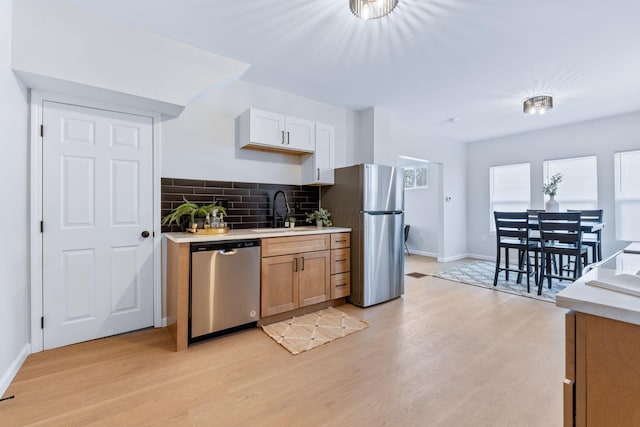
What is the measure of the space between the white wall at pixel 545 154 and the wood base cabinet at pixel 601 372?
544 centimetres

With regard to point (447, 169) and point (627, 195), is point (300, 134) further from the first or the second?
point (627, 195)

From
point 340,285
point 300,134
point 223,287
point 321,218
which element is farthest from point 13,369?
point 300,134

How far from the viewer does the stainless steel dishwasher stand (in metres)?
2.36

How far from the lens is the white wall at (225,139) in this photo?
9.57 feet

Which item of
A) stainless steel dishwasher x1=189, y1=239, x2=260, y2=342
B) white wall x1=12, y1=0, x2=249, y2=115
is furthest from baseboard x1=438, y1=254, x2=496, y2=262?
white wall x1=12, y1=0, x2=249, y2=115

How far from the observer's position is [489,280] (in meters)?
4.41

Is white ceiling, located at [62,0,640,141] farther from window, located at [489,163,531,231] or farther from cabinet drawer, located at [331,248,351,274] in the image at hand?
cabinet drawer, located at [331,248,351,274]

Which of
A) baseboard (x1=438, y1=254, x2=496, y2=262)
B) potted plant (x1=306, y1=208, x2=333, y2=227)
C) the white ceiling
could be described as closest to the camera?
the white ceiling

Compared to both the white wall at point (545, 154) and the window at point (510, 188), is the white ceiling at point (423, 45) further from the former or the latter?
the window at point (510, 188)

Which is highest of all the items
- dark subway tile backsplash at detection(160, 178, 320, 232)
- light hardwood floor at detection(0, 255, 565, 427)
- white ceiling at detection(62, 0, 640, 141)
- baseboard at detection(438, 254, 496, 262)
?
white ceiling at detection(62, 0, 640, 141)

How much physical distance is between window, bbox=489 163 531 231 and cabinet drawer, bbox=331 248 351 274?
422cm

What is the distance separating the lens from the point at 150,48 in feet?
7.95

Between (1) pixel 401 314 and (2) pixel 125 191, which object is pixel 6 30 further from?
(1) pixel 401 314

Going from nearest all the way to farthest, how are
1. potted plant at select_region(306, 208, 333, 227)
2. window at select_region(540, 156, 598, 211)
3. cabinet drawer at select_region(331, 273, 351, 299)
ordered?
cabinet drawer at select_region(331, 273, 351, 299), potted plant at select_region(306, 208, 333, 227), window at select_region(540, 156, 598, 211)
